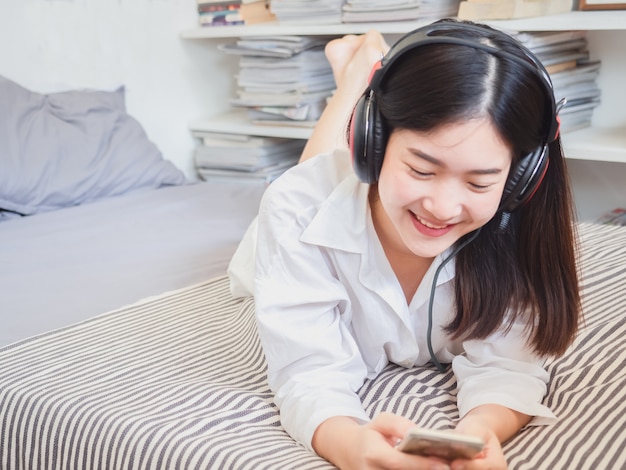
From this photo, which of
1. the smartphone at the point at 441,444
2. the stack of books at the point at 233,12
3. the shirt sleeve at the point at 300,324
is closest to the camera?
the smartphone at the point at 441,444

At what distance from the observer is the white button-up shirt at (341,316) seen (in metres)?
0.93

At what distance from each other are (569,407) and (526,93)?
1.23 feet

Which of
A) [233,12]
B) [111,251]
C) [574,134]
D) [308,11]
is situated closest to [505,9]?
[574,134]

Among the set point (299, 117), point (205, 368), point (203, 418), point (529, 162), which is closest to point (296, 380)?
point (203, 418)

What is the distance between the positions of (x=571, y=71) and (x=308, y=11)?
69 centimetres

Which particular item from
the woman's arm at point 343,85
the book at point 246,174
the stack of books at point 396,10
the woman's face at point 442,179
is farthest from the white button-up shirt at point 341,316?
the book at point 246,174

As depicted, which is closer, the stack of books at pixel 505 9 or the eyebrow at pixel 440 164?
the eyebrow at pixel 440 164

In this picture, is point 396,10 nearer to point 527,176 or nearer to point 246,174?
point 246,174

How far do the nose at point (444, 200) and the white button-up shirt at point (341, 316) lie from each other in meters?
0.18

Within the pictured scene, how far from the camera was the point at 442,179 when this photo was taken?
2.73 feet

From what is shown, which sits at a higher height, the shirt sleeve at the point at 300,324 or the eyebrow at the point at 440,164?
the eyebrow at the point at 440,164

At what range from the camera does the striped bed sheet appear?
0.85 meters

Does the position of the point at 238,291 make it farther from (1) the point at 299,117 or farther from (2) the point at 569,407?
(1) the point at 299,117

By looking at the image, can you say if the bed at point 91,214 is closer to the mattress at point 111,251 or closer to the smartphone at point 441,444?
the mattress at point 111,251
